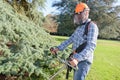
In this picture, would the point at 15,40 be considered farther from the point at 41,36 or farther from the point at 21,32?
the point at 41,36

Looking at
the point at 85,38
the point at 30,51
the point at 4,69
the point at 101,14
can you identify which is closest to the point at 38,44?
the point at 30,51

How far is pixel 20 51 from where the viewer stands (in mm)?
5422

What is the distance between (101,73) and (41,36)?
247 centimetres

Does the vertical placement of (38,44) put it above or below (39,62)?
above

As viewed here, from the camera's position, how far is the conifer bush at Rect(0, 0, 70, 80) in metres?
5.19

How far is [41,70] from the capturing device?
18.1ft

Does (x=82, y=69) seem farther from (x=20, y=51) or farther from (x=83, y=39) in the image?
(x=20, y=51)

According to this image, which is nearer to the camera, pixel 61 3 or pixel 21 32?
pixel 21 32

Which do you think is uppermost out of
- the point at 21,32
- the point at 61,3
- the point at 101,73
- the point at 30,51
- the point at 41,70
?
the point at 61,3

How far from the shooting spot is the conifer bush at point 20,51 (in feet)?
17.0

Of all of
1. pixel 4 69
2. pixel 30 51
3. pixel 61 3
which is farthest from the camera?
pixel 61 3

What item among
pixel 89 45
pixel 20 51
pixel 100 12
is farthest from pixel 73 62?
pixel 100 12

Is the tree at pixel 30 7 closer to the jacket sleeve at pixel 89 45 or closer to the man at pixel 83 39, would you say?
the man at pixel 83 39

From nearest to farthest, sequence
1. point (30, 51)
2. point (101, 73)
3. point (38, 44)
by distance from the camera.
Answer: point (30, 51)
point (38, 44)
point (101, 73)
